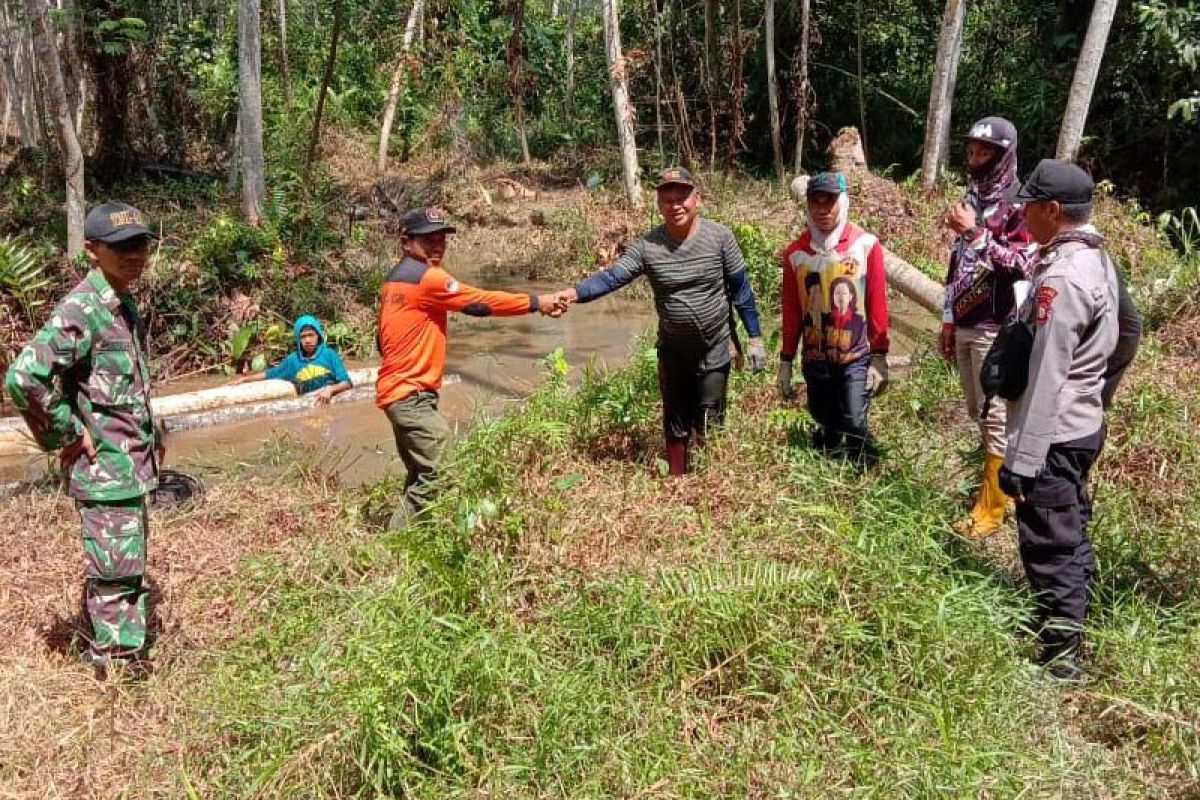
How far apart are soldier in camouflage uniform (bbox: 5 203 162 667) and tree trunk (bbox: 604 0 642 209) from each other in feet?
34.0

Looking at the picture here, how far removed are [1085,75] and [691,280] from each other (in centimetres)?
727

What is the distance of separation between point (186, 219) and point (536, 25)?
15043 mm

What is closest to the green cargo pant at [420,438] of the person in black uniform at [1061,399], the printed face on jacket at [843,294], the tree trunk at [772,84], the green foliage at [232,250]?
the printed face on jacket at [843,294]

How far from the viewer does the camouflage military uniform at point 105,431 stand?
3416 mm

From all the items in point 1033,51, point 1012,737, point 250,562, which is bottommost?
point 250,562

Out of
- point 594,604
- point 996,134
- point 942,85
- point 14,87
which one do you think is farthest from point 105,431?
point 14,87

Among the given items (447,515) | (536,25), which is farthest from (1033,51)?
(447,515)

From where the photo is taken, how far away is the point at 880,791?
2785mm

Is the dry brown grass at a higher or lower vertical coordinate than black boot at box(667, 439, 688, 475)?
lower

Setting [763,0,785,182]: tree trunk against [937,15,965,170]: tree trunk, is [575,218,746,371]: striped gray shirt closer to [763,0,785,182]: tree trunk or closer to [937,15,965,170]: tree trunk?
[937,15,965,170]: tree trunk

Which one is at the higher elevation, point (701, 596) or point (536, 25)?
point (536, 25)

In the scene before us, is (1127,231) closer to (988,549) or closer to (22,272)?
(988,549)

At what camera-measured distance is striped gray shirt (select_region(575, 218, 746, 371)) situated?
4859 millimetres

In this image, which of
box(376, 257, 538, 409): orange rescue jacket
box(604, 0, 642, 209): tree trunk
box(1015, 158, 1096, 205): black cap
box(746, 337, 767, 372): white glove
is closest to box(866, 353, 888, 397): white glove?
box(746, 337, 767, 372): white glove
